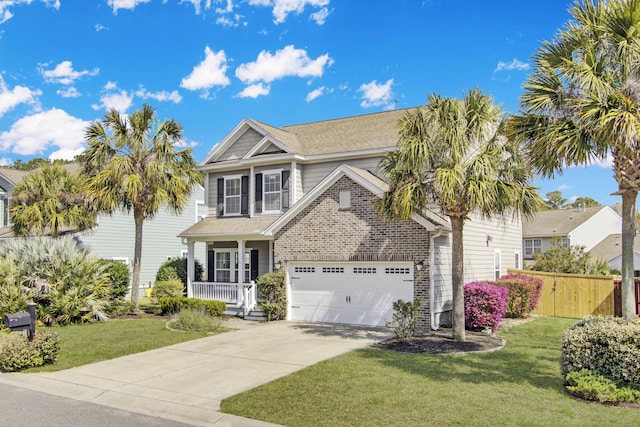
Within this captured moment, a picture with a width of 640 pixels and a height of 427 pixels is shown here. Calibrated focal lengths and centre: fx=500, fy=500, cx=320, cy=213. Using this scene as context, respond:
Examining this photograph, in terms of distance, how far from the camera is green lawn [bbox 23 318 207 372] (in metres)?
12.0

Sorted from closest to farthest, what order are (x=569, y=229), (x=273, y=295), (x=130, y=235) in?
1. (x=273, y=295)
2. (x=130, y=235)
3. (x=569, y=229)

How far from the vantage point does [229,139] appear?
2244 cm

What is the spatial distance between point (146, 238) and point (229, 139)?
1062 cm

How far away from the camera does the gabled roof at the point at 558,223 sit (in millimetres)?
41469

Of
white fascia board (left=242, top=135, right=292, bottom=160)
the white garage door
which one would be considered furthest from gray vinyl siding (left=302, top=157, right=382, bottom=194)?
the white garage door

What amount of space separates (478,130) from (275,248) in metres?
8.72

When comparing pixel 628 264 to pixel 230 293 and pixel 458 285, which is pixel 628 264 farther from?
pixel 230 293

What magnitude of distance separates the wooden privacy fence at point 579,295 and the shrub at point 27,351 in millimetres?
17182

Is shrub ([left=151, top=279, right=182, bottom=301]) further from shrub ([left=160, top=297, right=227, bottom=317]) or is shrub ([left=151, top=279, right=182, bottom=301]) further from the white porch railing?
shrub ([left=160, top=297, right=227, bottom=317])

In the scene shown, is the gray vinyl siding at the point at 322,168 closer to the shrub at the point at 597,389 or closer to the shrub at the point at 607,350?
the shrub at the point at 607,350

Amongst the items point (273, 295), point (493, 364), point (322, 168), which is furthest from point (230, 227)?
point (493, 364)

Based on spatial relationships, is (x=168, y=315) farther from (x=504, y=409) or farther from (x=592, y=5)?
(x=592, y=5)

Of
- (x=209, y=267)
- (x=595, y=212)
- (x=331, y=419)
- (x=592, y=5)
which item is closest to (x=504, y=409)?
(x=331, y=419)

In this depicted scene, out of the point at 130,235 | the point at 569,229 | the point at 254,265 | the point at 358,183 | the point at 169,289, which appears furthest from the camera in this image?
the point at 569,229
